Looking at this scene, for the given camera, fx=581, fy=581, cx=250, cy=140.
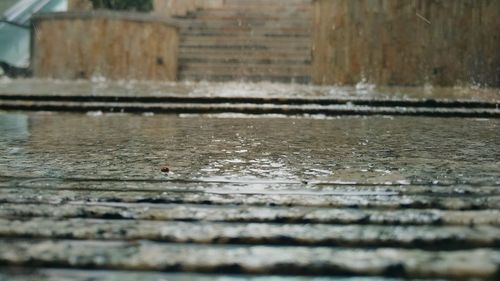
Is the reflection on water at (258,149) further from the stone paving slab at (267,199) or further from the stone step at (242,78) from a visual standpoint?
the stone step at (242,78)

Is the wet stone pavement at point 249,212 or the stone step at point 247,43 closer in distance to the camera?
the wet stone pavement at point 249,212

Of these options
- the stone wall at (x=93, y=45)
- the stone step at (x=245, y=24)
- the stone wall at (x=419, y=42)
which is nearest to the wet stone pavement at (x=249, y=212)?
the stone wall at (x=419, y=42)

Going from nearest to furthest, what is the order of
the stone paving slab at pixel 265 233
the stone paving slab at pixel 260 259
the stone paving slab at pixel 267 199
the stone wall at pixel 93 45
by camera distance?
the stone paving slab at pixel 260 259 → the stone paving slab at pixel 265 233 → the stone paving slab at pixel 267 199 → the stone wall at pixel 93 45

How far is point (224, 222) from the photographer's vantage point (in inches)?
35.5

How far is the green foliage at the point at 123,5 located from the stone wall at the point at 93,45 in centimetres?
37

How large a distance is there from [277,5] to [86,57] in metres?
4.29

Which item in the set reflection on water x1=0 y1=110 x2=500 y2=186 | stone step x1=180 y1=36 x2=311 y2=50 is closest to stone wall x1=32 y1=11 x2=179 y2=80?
stone step x1=180 y1=36 x2=311 y2=50

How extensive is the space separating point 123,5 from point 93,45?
32.5 inches

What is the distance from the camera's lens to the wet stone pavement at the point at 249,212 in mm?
717

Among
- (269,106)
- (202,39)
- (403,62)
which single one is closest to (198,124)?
(269,106)

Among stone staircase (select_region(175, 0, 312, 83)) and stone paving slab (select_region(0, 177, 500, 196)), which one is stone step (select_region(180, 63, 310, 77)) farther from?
stone paving slab (select_region(0, 177, 500, 196))

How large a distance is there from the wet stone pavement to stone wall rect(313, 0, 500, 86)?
15.1 feet

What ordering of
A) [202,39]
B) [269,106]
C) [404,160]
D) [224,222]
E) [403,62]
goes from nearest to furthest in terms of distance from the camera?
1. [224,222]
2. [404,160]
3. [269,106]
4. [403,62]
5. [202,39]

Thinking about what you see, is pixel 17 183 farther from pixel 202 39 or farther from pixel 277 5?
pixel 277 5
